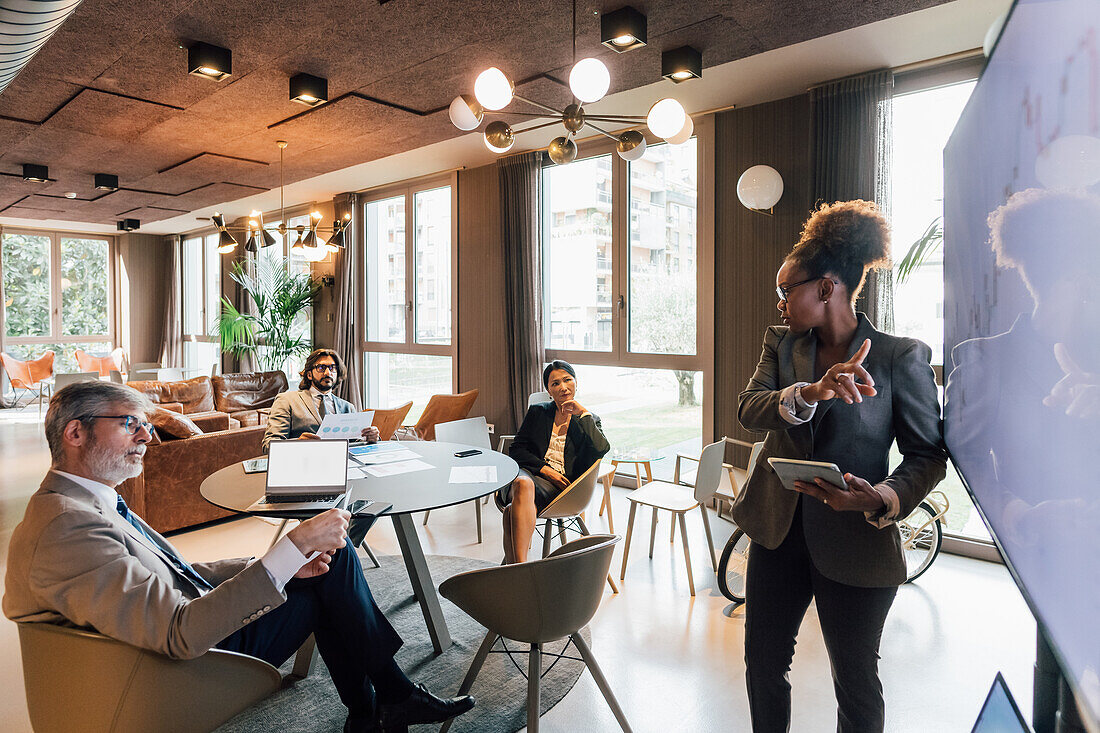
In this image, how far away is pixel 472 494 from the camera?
253cm

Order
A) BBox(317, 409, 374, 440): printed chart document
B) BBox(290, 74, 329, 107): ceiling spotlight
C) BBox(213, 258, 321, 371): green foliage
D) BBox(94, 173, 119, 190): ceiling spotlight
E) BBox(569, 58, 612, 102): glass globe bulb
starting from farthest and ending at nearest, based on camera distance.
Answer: BBox(213, 258, 321, 371): green foliage
BBox(94, 173, 119, 190): ceiling spotlight
BBox(290, 74, 329, 107): ceiling spotlight
BBox(317, 409, 374, 440): printed chart document
BBox(569, 58, 612, 102): glass globe bulb

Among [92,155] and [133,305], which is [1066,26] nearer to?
[92,155]

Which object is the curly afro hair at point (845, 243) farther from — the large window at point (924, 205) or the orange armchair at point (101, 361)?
the orange armchair at point (101, 361)

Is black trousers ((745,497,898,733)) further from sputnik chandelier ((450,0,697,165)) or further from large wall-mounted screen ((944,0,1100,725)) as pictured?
sputnik chandelier ((450,0,697,165))

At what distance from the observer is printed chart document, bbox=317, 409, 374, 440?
3.41m

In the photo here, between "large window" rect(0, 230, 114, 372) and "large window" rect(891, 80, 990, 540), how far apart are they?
41.6 ft

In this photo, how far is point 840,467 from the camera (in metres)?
1.54

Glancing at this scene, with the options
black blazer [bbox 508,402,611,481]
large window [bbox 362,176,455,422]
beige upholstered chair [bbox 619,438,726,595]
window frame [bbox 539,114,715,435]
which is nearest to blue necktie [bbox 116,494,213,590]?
black blazer [bbox 508,402,611,481]

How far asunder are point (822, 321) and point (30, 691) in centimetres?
207

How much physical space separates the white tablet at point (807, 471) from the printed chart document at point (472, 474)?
1524 millimetres

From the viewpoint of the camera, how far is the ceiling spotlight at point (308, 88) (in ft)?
11.6

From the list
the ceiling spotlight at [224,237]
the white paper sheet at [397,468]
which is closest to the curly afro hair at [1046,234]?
the white paper sheet at [397,468]

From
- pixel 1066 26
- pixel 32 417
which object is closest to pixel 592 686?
pixel 1066 26

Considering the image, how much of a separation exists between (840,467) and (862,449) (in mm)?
66
